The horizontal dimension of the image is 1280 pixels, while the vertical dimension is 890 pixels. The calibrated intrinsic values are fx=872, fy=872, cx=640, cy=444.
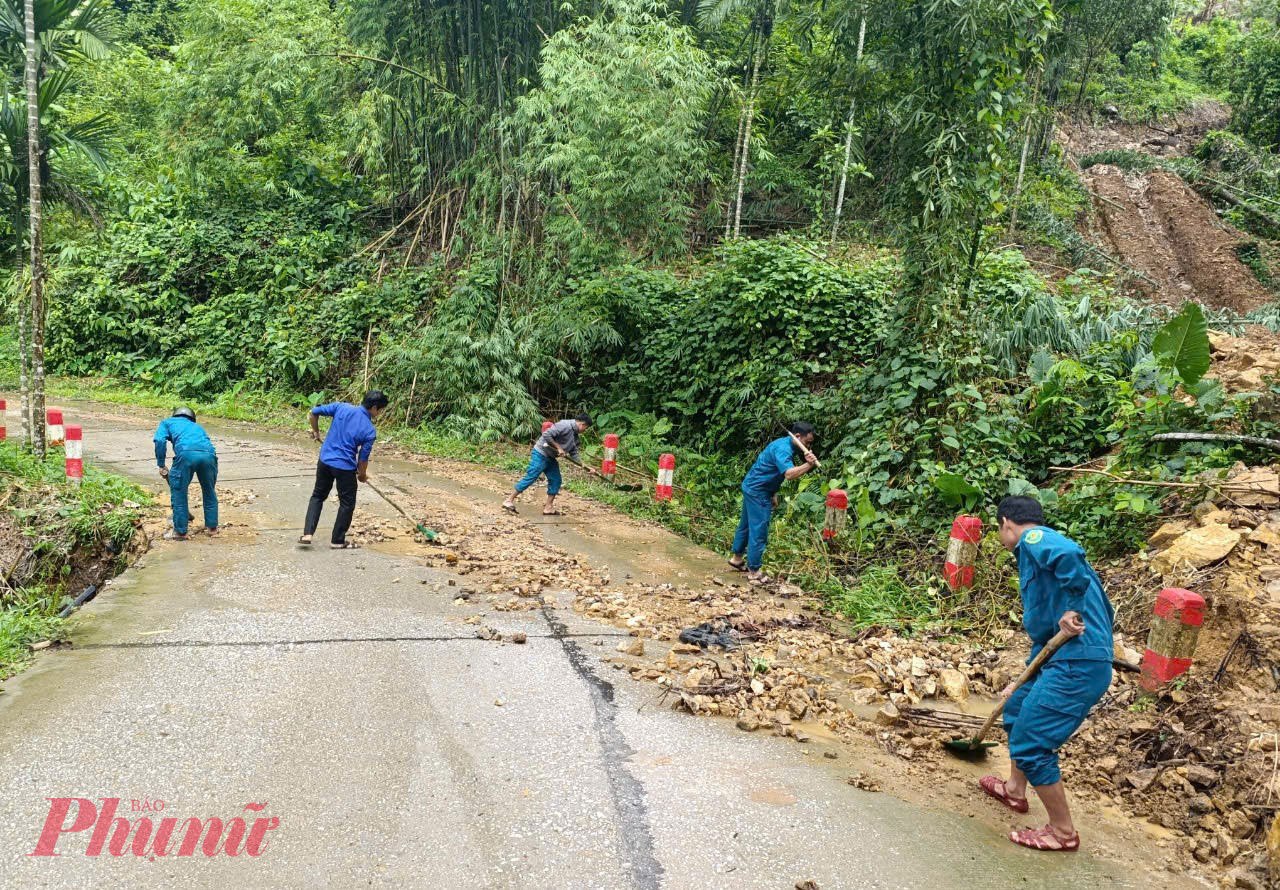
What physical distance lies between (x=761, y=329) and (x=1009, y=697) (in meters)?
7.81

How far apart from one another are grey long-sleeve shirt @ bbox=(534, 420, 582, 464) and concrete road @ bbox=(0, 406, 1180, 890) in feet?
12.7

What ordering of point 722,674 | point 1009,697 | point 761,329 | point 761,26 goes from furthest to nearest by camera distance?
point 761,26
point 761,329
point 722,674
point 1009,697

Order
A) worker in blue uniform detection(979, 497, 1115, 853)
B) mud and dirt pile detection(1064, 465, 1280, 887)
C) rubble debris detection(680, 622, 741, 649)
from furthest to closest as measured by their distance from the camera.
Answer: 1. rubble debris detection(680, 622, 741, 649)
2. mud and dirt pile detection(1064, 465, 1280, 887)
3. worker in blue uniform detection(979, 497, 1115, 853)

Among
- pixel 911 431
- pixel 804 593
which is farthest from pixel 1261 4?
pixel 804 593

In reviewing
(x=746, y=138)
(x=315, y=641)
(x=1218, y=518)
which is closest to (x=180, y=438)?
(x=315, y=641)

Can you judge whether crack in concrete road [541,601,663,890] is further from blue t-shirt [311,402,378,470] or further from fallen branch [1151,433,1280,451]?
fallen branch [1151,433,1280,451]

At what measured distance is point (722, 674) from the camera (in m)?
5.52

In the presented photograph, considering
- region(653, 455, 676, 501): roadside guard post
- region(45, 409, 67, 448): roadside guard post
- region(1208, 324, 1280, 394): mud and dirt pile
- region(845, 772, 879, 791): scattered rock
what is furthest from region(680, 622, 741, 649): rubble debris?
region(45, 409, 67, 448): roadside guard post

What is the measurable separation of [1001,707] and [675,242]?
11398mm

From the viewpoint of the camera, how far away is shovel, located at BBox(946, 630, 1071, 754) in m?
3.88

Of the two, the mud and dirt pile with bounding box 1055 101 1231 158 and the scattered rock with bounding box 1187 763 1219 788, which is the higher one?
the mud and dirt pile with bounding box 1055 101 1231 158

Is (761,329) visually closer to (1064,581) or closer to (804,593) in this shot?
(804,593)

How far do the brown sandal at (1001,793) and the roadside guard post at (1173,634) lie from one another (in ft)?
4.80

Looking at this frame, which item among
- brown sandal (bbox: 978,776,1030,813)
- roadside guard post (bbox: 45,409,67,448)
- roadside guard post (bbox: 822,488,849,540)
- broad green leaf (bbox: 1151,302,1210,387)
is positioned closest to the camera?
brown sandal (bbox: 978,776,1030,813)
